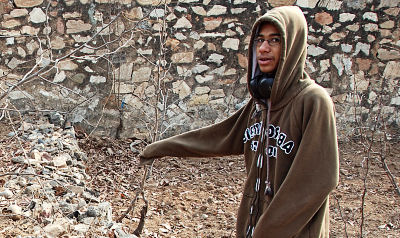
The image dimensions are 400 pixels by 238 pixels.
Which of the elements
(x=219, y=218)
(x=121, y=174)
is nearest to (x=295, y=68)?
(x=219, y=218)

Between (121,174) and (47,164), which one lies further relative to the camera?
(121,174)

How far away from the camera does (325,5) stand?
567 centimetres

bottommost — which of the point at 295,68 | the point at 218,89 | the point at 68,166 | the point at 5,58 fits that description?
the point at 68,166

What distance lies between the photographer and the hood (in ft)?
5.62

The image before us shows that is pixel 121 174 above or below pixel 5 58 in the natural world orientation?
below

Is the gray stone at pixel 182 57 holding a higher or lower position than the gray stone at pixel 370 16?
lower

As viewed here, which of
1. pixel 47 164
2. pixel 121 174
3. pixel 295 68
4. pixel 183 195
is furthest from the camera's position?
pixel 121 174

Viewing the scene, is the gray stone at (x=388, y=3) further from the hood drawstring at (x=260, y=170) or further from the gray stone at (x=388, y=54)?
the hood drawstring at (x=260, y=170)

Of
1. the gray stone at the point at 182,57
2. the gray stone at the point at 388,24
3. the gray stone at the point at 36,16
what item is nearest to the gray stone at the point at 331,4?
the gray stone at the point at 388,24

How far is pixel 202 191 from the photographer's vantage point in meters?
4.62

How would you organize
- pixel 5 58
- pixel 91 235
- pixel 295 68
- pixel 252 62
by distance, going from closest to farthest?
pixel 295 68
pixel 252 62
pixel 91 235
pixel 5 58

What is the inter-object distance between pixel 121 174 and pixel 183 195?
0.71 m

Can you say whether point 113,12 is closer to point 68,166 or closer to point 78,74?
point 78,74

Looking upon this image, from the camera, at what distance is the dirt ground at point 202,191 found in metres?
3.85
